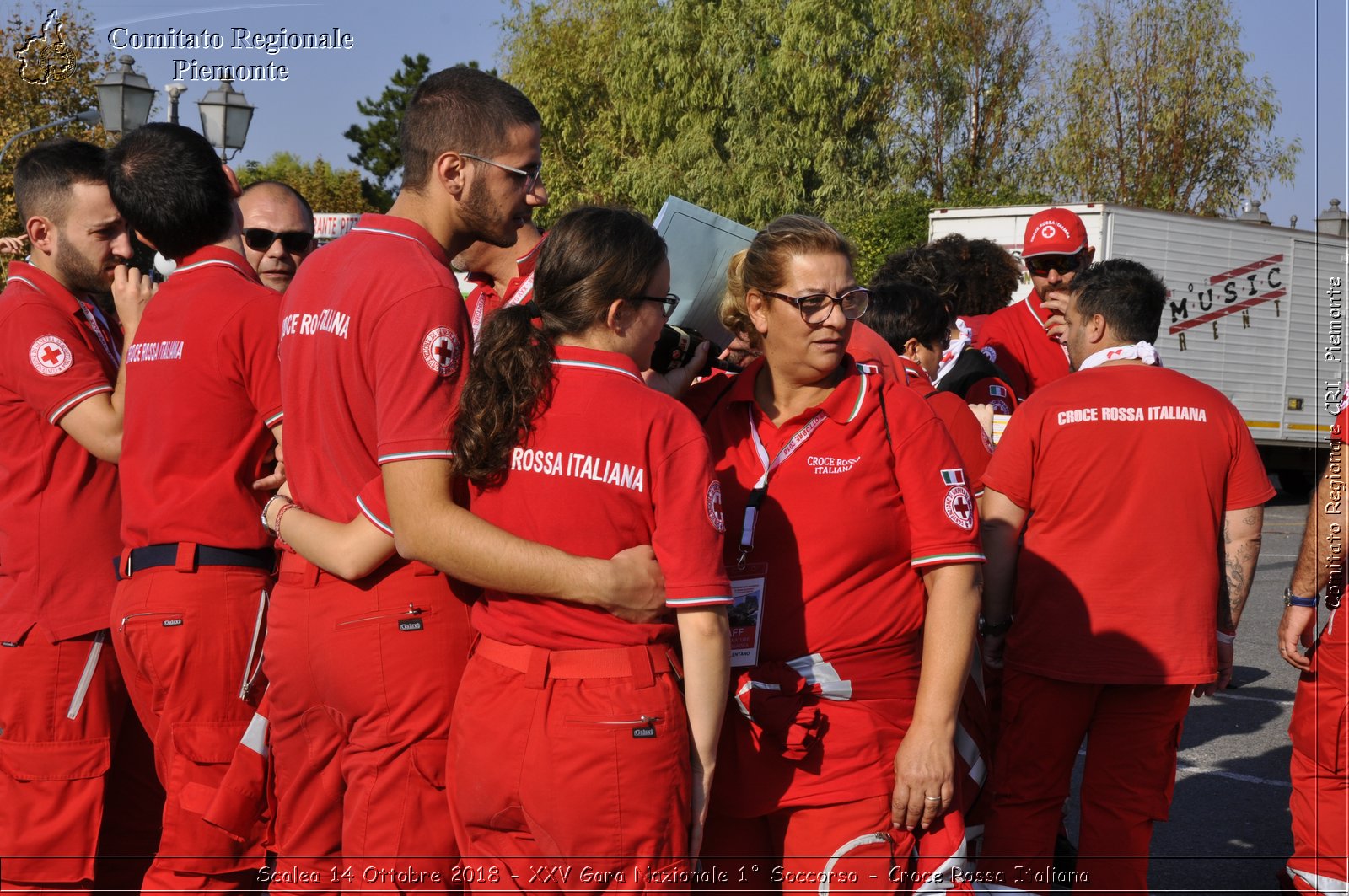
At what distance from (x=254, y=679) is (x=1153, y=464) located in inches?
112

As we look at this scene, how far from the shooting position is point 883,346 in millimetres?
3951

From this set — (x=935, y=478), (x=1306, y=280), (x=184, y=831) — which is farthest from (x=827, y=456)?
(x=1306, y=280)

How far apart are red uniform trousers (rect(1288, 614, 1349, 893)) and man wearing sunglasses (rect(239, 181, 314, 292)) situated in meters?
4.23

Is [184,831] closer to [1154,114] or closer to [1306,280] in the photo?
[1306,280]

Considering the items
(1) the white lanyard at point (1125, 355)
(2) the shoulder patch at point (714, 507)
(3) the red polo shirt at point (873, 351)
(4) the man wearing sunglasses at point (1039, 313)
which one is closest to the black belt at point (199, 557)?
(2) the shoulder patch at point (714, 507)

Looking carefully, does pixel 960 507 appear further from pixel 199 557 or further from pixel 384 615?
pixel 199 557

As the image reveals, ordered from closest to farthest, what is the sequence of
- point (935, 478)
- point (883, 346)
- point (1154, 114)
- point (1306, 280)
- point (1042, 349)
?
point (935, 478), point (883, 346), point (1042, 349), point (1306, 280), point (1154, 114)

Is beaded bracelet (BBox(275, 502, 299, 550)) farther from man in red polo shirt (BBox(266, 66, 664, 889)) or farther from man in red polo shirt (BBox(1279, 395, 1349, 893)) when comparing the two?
man in red polo shirt (BBox(1279, 395, 1349, 893))

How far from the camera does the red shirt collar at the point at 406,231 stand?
9.91 ft

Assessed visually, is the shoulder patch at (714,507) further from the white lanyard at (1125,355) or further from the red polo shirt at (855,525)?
the white lanyard at (1125,355)

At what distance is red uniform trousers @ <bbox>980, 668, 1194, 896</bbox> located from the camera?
402cm

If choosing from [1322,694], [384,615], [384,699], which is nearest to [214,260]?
[384,615]

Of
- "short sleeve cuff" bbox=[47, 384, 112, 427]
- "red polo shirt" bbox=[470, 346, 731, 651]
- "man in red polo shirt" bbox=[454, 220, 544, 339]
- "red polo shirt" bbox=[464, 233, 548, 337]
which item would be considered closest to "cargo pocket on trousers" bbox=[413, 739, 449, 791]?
"red polo shirt" bbox=[470, 346, 731, 651]

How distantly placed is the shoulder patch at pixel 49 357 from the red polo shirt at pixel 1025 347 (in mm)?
3899
